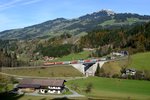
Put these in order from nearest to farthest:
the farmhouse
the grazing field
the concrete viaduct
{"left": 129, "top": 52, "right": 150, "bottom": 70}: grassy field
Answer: the farmhouse < the grazing field < {"left": 129, "top": 52, "right": 150, "bottom": 70}: grassy field < the concrete viaduct

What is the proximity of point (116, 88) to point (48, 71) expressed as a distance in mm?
48076

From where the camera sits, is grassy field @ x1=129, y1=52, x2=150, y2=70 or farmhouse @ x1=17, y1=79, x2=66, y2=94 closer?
farmhouse @ x1=17, y1=79, x2=66, y2=94

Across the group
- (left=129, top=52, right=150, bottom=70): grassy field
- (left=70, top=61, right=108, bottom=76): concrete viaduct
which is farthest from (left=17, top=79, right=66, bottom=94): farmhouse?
(left=129, top=52, right=150, bottom=70): grassy field

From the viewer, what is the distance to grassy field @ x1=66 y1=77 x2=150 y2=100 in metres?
116

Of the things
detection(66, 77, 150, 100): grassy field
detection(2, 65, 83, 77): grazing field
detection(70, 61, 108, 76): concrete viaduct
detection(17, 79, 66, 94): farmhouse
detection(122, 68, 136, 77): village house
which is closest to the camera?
detection(66, 77, 150, 100): grassy field

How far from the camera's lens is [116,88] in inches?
5276

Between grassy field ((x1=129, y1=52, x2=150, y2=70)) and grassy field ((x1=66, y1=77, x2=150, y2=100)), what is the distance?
21.3m

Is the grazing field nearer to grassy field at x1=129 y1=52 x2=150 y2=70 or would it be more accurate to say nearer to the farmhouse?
the farmhouse

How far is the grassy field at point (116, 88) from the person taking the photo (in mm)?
116250

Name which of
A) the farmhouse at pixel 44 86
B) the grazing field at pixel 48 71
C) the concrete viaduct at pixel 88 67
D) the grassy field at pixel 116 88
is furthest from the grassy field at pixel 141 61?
the farmhouse at pixel 44 86

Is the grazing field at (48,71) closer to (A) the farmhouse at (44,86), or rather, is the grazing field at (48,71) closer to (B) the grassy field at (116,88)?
(B) the grassy field at (116,88)

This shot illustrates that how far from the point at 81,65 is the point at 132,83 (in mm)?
43416

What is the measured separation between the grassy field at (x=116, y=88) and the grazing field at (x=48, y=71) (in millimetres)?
15864

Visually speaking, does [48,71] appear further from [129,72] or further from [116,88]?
[116,88]
